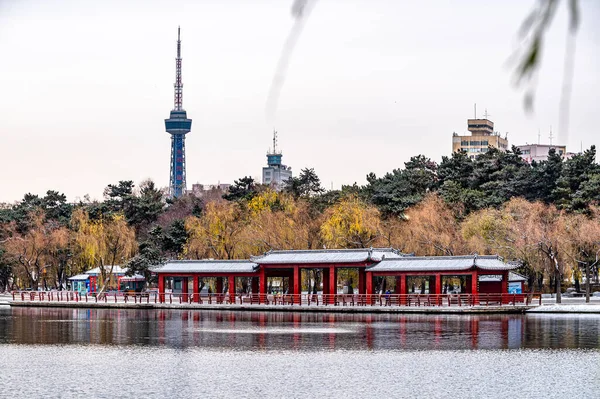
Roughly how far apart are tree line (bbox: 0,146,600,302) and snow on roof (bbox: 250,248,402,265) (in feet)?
17.0

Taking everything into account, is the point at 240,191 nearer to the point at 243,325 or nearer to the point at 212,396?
the point at 243,325

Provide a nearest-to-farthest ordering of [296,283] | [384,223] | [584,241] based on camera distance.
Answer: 1. [584,241]
2. [296,283]
3. [384,223]

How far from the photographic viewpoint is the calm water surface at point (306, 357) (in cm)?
2088

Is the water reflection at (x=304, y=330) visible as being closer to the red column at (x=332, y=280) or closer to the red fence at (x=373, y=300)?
the red fence at (x=373, y=300)

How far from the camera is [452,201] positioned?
63.1 m

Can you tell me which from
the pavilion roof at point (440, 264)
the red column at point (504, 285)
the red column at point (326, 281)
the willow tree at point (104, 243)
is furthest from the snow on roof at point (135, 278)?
the red column at point (504, 285)

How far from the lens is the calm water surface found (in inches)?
822

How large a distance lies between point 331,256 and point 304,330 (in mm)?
15472

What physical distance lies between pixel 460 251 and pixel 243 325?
20.5 metres

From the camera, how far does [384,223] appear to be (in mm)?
63844

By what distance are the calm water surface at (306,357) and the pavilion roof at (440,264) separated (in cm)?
385

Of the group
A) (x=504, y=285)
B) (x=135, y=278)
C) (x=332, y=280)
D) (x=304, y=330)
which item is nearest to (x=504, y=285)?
(x=504, y=285)

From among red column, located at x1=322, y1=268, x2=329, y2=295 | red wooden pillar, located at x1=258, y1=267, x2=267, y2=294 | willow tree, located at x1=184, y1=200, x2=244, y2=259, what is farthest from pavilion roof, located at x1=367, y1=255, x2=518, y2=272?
willow tree, located at x1=184, y1=200, x2=244, y2=259

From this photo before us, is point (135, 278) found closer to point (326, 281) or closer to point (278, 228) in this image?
point (278, 228)
